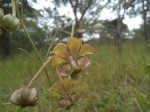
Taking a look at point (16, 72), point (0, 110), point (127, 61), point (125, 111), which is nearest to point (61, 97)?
point (0, 110)

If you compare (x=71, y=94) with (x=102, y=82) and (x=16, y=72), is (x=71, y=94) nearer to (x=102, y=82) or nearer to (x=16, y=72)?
(x=102, y=82)

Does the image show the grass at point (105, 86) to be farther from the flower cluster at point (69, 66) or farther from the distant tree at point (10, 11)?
the flower cluster at point (69, 66)

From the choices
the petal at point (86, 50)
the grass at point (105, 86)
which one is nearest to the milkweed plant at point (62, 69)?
the petal at point (86, 50)

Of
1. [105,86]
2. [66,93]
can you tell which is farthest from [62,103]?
[105,86]

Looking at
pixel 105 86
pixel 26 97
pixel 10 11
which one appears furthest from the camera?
pixel 105 86

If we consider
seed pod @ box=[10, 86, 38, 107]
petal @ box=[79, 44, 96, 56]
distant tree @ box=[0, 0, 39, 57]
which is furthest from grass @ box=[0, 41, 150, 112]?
seed pod @ box=[10, 86, 38, 107]

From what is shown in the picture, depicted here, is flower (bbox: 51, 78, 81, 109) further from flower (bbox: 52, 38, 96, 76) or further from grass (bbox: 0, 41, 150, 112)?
grass (bbox: 0, 41, 150, 112)

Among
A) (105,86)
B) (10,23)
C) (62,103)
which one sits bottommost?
(105,86)

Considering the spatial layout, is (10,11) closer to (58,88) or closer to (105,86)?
(58,88)
